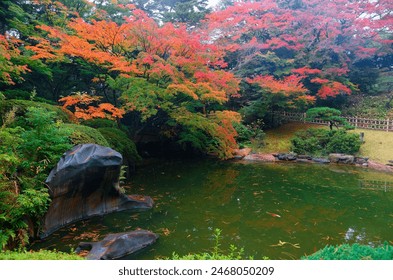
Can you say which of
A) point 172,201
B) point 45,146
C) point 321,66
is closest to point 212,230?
point 172,201

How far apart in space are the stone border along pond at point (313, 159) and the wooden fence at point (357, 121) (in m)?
3.94

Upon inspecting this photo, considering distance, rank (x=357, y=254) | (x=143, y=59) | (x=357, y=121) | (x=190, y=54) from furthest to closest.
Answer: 1. (x=357, y=121)
2. (x=190, y=54)
3. (x=143, y=59)
4. (x=357, y=254)

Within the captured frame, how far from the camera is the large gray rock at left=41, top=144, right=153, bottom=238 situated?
599 cm

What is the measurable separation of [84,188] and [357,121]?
1751 cm

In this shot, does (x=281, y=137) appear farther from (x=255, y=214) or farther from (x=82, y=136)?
(x=82, y=136)

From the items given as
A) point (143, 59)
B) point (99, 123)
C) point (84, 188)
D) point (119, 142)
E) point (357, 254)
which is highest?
point (143, 59)

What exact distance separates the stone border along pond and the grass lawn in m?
0.66

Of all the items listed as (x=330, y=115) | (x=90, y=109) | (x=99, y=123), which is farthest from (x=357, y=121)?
(x=90, y=109)

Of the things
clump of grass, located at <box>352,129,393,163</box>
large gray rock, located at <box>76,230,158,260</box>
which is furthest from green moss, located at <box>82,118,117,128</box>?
clump of grass, located at <box>352,129,393,163</box>

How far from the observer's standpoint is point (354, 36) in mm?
20594

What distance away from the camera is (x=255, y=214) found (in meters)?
7.31

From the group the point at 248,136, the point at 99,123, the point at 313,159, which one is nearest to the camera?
the point at 99,123

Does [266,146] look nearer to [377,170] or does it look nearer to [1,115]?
[377,170]
